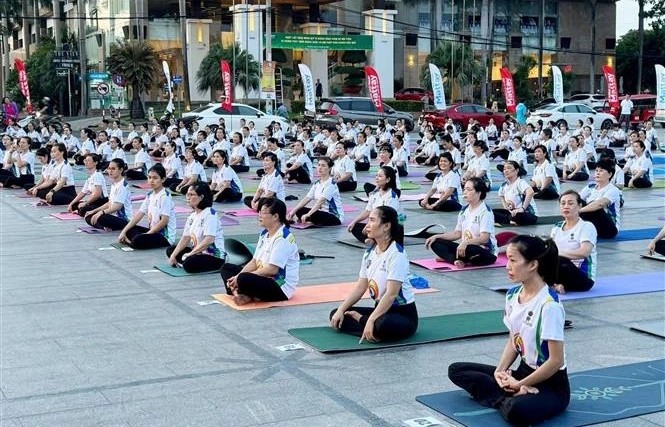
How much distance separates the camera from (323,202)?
12961mm

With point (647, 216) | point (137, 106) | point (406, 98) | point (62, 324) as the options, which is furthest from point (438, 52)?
point (62, 324)

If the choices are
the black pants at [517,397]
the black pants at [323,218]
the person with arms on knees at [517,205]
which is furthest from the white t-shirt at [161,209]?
the black pants at [517,397]

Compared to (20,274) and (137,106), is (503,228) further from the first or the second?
(137,106)

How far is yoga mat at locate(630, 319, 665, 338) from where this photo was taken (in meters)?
7.02

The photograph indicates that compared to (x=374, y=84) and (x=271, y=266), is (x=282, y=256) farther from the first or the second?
(x=374, y=84)

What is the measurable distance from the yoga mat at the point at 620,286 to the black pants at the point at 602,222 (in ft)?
7.04

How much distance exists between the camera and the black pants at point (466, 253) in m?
9.76

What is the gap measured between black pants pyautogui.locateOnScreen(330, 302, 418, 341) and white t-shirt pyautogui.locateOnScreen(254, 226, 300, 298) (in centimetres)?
116

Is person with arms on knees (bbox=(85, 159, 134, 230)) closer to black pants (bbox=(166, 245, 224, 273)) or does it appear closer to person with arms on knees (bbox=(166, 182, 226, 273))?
person with arms on knees (bbox=(166, 182, 226, 273))

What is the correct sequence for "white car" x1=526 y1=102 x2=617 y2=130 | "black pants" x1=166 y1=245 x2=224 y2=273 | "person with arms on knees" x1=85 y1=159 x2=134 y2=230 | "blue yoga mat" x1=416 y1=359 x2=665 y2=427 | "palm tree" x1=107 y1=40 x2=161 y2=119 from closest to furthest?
"blue yoga mat" x1=416 y1=359 x2=665 y2=427 → "black pants" x1=166 y1=245 x2=224 y2=273 → "person with arms on knees" x1=85 y1=159 x2=134 y2=230 → "white car" x1=526 y1=102 x2=617 y2=130 → "palm tree" x1=107 y1=40 x2=161 y2=119

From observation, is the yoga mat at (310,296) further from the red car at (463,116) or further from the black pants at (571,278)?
the red car at (463,116)

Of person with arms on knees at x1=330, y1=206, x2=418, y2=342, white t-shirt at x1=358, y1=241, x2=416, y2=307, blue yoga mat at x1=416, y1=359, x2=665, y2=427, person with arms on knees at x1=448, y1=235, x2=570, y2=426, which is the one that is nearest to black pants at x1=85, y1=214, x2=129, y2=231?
person with arms on knees at x1=330, y1=206, x2=418, y2=342

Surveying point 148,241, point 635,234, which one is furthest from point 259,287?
point 635,234

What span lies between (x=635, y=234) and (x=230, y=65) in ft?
106
